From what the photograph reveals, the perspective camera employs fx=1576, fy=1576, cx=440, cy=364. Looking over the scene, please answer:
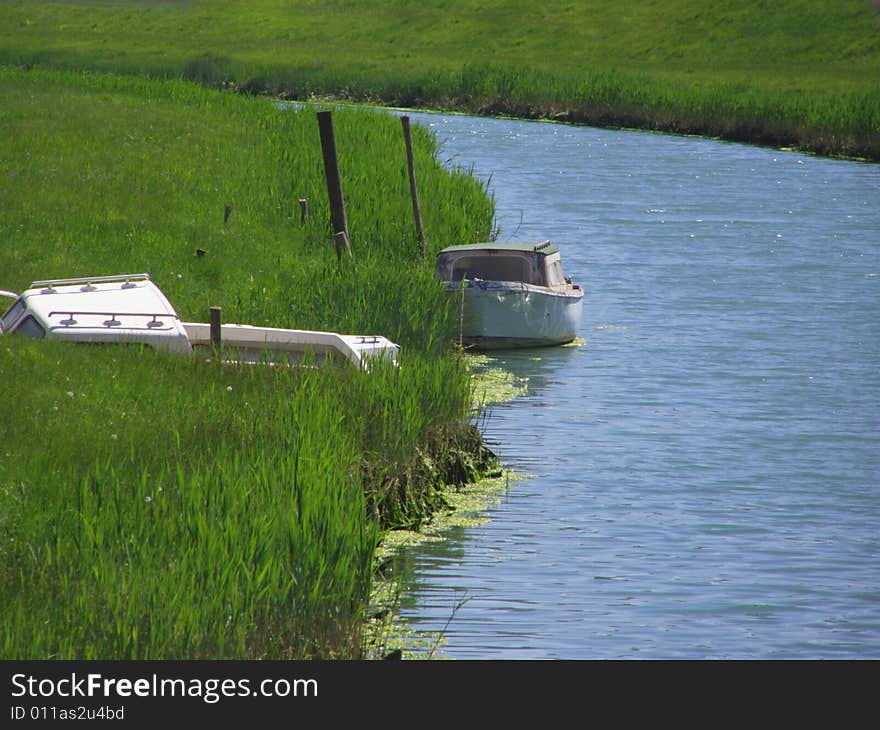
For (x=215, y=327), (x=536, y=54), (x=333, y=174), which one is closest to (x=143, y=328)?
(x=215, y=327)

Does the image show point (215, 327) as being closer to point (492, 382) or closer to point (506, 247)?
point (492, 382)

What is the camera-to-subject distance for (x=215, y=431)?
14.3m

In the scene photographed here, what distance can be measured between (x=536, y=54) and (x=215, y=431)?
270 ft

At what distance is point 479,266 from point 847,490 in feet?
30.5

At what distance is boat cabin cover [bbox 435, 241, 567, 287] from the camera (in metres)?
25.4

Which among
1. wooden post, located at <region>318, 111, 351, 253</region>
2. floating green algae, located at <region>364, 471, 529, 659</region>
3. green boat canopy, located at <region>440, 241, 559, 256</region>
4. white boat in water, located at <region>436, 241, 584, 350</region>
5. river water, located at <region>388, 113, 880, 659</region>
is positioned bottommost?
river water, located at <region>388, 113, 880, 659</region>

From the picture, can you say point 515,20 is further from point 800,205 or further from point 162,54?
point 800,205

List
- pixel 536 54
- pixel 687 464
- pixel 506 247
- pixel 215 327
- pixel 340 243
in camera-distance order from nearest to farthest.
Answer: pixel 215 327 < pixel 687 464 < pixel 340 243 < pixel 506 247 < pixel 536 54

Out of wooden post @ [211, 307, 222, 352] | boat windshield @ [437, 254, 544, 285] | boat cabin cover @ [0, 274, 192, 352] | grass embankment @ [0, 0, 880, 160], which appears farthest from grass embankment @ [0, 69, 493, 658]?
grass embankment @ [0, 0, 880, 160]

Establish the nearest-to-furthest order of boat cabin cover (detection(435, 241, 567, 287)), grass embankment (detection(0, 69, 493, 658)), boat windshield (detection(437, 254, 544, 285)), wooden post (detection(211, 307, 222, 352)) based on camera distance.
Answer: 1. grass embankment (detection(0, 69, 493, 658))
2. wooden post (detection(211, 307, 222, 352))
3. boat cabin cover (detection(435, 241, 567, 287))
4. boat windshield (detection(437, 254, 544, 285))

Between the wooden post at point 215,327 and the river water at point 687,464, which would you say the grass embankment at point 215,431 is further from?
the river water at point 687,464

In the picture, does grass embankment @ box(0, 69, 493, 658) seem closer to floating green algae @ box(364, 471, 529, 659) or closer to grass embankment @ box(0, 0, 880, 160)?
floating green algae @ box(364, 471, 529, 659)

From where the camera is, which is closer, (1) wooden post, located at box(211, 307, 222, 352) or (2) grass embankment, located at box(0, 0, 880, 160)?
(1) wooden post, located at box(211, 307, 222, 352)

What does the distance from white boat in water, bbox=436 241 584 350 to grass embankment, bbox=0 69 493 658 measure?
40.7 inches
